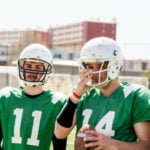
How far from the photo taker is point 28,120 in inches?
154

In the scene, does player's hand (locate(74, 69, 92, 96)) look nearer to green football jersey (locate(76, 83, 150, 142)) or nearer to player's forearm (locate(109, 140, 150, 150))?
green football jersey (locate(76, 83, 150, 142))

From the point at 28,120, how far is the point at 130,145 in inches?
41.0

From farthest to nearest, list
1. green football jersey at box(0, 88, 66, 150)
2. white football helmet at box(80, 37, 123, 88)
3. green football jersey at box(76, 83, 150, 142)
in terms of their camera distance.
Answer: green football jersey at box(0, 88, 66, 150)
white football helmet at box(80, 37, 123, 88)
green football jersey at box(76, 83, 150, 142)

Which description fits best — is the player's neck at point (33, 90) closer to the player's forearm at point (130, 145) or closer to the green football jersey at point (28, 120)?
the green football jersey at point (28, 120)

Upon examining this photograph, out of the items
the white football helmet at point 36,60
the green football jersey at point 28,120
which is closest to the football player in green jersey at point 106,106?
the green football jersey at point 28,120

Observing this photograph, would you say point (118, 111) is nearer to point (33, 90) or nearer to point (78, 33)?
point (33, 90)

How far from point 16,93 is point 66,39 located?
100 m

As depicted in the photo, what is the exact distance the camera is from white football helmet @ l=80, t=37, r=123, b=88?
132 inches

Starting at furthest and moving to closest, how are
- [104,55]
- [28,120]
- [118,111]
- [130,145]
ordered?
[28,120], [104,55], [118,111], [130,145]

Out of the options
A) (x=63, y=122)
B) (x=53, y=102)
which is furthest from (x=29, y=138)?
(x=63, y=122)

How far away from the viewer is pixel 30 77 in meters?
3.92

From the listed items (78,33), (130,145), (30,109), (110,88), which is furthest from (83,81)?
(78,33)

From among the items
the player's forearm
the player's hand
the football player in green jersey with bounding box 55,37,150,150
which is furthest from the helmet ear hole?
the player's forearm

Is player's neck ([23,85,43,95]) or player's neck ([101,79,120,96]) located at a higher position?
player's neck ([101,79,120,96])
